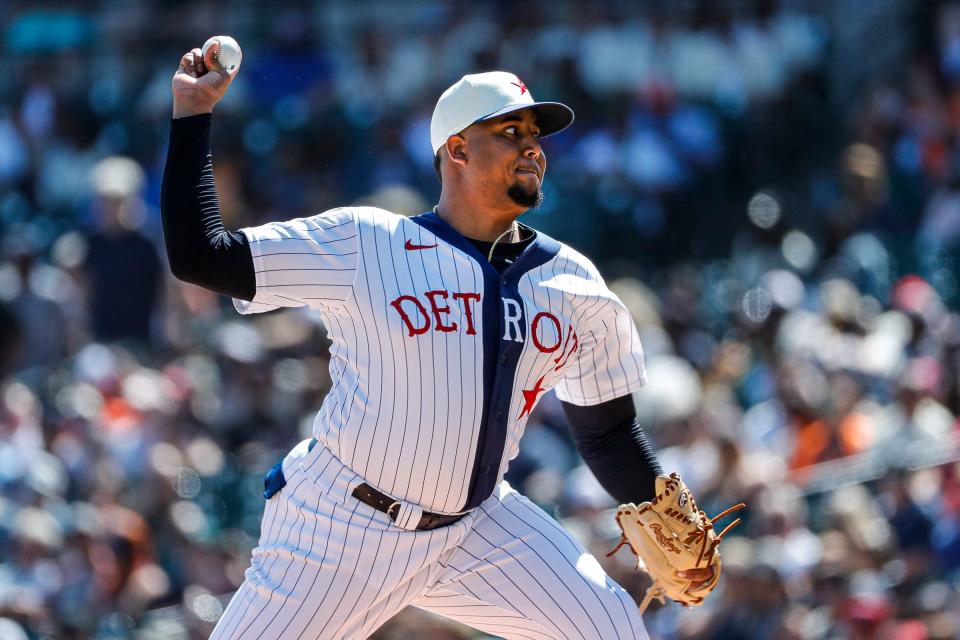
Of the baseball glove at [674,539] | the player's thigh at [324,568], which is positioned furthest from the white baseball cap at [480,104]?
the baseball glove at [674,539]

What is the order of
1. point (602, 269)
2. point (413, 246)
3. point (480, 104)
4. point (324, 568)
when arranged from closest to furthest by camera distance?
point (324, 568) → point (413, 246) → point (480, 104) → point (602, 269)

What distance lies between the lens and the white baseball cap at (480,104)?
3.76 metres

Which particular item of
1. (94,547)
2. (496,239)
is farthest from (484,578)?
(94,547)

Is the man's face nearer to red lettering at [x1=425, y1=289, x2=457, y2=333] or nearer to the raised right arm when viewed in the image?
red lettering at [x1=425, y1=289, x2=457, y2=333]

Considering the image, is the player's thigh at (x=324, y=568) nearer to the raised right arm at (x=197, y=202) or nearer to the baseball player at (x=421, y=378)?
the baseball player at (x=421, y=378)

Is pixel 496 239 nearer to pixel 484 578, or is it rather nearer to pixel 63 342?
pixel 484 578

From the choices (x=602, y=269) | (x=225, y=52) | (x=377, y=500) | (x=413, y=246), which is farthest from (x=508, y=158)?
(x=602, y=269)

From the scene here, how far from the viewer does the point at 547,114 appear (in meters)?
3.87

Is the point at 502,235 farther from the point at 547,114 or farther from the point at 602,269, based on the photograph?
the point at 602,269

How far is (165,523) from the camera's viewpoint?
7.29 metres

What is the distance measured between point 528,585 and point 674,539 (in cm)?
40

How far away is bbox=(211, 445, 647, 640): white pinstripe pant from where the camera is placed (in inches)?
139

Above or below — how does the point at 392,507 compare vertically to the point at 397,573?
above

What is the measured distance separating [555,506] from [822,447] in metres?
1.32
